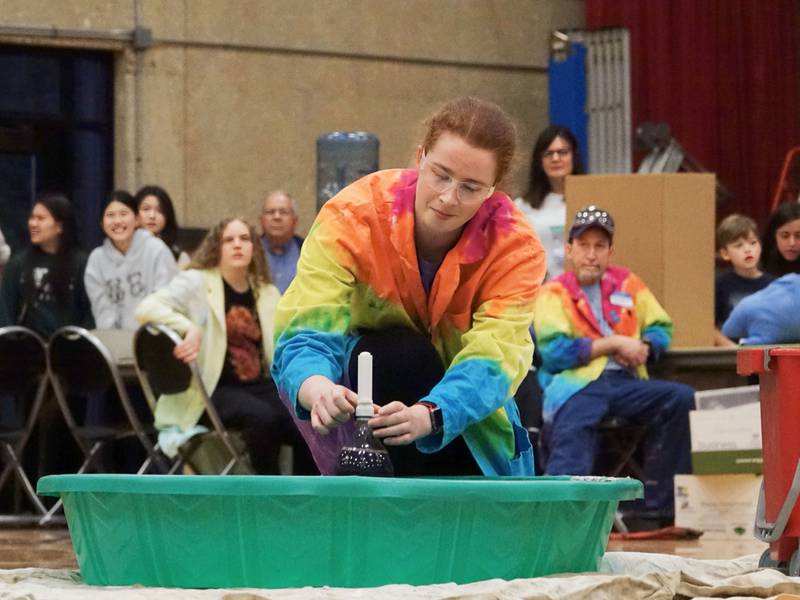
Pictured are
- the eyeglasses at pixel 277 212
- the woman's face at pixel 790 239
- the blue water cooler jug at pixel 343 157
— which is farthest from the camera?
the blue water cooler jug at pixel 343 157

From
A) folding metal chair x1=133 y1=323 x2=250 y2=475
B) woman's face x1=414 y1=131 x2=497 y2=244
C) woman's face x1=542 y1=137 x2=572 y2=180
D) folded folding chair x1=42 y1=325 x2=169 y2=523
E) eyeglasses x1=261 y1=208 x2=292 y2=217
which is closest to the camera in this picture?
woman's face x1=414 y1=131 x2=497 y2=244

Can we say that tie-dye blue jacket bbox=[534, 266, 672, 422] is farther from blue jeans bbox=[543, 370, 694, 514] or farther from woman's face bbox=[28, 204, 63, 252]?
woman's face bbox=[28, 204, 63, 252]

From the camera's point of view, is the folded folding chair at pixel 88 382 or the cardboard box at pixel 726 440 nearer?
the cardboard box at pixel 726 440

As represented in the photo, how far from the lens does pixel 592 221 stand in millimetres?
6250

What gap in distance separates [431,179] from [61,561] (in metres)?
1.72

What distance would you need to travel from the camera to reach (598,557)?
316 centimetres

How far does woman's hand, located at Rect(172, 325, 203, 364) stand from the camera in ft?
20.2

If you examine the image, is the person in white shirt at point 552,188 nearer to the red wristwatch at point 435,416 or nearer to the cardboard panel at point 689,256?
the cardboard panel at point 689,256

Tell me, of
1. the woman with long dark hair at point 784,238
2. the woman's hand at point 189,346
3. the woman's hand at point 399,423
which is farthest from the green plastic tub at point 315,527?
the woman with long dark hair at point 784,238

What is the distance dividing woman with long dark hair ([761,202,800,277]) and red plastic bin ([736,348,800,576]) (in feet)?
8.55

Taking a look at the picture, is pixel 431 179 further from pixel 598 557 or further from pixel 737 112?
pixel 737 112

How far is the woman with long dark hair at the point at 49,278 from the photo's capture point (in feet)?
22.5

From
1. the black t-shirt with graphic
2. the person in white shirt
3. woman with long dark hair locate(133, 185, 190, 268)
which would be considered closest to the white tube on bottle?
the black t-shirt with graphic

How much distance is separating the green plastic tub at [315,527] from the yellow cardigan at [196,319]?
10.9 ft
